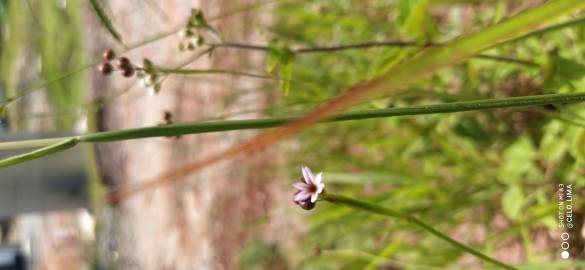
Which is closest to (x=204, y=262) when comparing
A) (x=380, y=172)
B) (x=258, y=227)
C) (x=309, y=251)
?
(x=258, y=227)

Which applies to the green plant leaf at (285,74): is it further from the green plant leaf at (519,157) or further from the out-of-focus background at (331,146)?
the green plant leaf at (519,157)

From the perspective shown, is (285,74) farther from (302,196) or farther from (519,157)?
(519,157)

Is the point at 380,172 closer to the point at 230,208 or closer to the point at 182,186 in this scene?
the point at 230,208

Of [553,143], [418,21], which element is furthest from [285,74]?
[553,143]

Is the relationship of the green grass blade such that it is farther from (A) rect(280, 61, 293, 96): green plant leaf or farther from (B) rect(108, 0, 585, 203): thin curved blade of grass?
(A) rect(280, 61, 293, 96): green plant leaf

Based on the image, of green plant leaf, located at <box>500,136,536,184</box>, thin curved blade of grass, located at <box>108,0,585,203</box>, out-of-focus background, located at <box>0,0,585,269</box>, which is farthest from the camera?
green plant leaf, located at <box>500,136,536,184</box>

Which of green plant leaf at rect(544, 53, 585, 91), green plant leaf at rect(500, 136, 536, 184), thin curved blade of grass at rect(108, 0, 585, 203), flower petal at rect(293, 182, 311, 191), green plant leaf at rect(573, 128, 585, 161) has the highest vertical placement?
green plant leaf at rect(500, 136, 536, 184)

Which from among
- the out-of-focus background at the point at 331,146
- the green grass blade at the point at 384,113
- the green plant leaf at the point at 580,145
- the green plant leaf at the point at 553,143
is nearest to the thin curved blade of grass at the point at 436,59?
the green grass blade at the point at 384,113

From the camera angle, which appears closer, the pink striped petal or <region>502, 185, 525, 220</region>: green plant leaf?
the pink striped petal

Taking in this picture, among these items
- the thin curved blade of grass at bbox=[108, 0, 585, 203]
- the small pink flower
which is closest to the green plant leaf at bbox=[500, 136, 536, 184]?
the small pink flower
